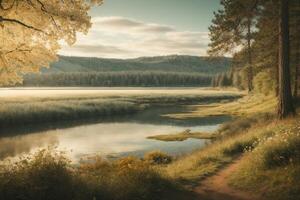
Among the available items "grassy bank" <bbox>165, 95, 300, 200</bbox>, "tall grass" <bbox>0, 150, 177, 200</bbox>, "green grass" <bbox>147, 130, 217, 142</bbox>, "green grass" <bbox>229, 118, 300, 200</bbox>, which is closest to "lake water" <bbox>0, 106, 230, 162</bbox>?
"green grass" <bbox>147, 130, 217, 142</bbox>

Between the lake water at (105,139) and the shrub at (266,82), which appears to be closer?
the lake water at (105,139)

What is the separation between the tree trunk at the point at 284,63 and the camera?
21156 millimetres

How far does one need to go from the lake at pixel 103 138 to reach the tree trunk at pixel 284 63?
1055 centimetres

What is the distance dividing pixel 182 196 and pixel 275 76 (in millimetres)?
36267

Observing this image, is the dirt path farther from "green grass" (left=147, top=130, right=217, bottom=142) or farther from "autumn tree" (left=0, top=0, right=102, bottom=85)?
"green grass" (left=147, top=130, right=217, bottom=142)

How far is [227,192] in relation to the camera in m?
12.7

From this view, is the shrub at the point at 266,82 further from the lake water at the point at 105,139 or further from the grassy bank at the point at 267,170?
the grassy bank at the point at 267,170

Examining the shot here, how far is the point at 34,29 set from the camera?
1700 centimetres

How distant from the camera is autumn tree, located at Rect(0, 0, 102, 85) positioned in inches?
635

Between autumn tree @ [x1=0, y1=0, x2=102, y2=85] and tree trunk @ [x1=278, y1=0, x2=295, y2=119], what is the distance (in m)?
10.5

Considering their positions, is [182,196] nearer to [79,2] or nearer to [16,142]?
[79,2]

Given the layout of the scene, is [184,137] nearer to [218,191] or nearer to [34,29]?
[34,29]

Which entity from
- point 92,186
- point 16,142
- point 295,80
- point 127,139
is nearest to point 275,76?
point 295,80

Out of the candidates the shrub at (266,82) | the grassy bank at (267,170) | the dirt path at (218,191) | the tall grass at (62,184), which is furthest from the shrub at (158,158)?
the shrub at (266,82)
